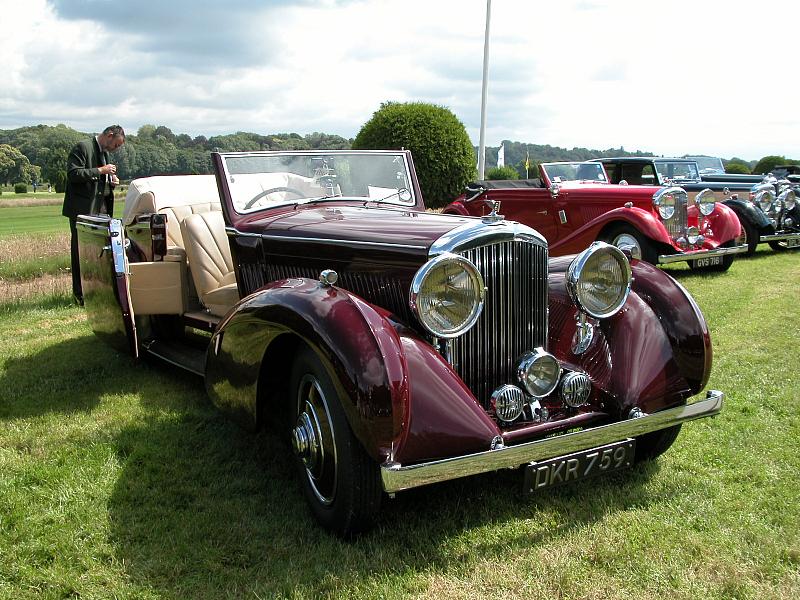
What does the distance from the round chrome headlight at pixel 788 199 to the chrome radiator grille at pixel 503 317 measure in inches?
413

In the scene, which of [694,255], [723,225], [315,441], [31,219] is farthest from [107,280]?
[31,219]

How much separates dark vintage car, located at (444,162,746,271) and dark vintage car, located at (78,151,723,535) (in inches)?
218

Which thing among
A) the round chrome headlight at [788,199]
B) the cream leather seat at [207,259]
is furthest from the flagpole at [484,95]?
the cream leather seat at [207,259]

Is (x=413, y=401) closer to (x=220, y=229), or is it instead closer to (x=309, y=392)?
(x=309, y=392)

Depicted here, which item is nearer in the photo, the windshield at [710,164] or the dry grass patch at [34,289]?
the dry grass patch at [34,289]

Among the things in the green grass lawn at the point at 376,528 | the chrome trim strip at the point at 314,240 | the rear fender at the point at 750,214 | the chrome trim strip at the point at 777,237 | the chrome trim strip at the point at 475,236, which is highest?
the chrome trim strip at the point at 475,236

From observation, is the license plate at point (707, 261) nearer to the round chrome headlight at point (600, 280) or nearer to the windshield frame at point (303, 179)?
the windshield frame at point (303, 179)

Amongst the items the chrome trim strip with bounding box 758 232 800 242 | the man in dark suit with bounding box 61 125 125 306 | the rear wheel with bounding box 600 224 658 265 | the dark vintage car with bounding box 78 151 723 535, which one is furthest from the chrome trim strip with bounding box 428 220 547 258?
the chrome trim strip with bounding box 758 232 800 242

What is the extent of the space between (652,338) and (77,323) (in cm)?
582

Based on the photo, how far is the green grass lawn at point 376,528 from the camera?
8.67 ft

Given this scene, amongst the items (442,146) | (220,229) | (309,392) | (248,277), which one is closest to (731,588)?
(309,392)

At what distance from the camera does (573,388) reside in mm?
3189

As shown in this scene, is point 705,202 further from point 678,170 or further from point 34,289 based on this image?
point 34,289

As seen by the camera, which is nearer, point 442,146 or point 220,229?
point 220,229
